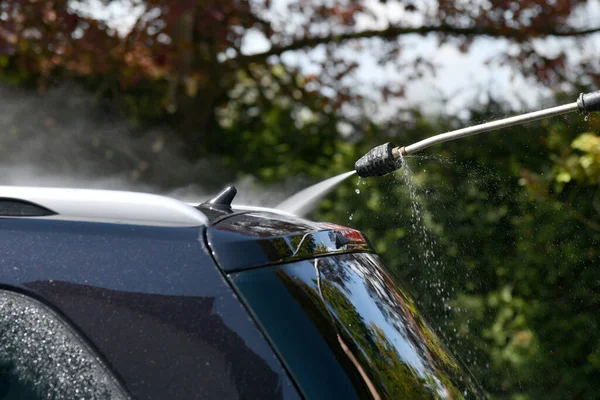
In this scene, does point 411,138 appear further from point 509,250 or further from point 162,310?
point 162,310

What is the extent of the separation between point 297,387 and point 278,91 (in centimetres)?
602

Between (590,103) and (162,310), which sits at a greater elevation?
(590,103)

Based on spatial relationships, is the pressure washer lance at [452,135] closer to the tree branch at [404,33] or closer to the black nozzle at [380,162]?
the black nozzle at [380,162]

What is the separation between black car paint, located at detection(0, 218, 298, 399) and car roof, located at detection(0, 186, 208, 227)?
19 mm

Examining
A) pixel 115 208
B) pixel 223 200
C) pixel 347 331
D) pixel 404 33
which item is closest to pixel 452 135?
pixel 223 200

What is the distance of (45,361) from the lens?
4.94 feet

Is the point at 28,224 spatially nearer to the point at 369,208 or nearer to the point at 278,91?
the point at 369,208

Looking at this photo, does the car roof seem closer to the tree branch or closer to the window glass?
the window glass

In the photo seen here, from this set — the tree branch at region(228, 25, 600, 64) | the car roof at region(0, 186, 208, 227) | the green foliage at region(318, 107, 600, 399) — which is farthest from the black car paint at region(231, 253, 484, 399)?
the tree branch at region(228, 25, 600, 64)

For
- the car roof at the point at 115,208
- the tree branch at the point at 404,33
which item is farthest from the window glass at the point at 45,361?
the tree branch at the point at 404,33

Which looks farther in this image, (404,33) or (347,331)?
(404,33)

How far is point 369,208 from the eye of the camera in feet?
18.0

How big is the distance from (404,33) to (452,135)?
184 inches

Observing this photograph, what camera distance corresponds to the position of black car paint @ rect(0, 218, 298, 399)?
1.45m
